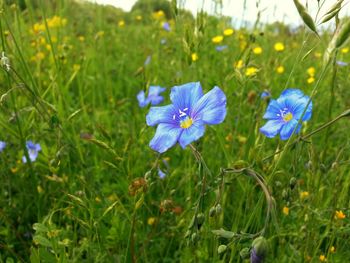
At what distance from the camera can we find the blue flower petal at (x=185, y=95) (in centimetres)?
131

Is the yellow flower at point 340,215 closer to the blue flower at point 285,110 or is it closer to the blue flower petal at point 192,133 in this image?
the blue flower at point 285,110

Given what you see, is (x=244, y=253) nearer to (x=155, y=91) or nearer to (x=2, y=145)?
(x=2, y=145)

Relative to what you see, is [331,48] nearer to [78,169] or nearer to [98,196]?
[98,196]

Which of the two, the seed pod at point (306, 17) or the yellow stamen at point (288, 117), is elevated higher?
the seed pod at point (306, 17)

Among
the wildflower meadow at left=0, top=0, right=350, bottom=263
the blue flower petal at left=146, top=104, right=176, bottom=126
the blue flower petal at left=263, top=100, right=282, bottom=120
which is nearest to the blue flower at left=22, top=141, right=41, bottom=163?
the wildflower meadow at left=0, top=0, right=350, bottom=263

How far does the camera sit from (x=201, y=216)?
44.2 inches

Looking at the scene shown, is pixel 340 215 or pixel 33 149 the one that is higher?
pixel 340 215

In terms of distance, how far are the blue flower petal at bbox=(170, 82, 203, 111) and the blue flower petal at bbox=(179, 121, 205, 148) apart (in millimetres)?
170

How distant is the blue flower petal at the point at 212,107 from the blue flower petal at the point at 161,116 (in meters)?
0.11

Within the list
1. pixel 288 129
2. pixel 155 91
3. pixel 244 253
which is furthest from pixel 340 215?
pixel 155 91

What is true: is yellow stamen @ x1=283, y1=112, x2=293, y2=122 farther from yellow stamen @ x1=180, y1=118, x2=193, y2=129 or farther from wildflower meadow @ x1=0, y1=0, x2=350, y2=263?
yellow stamen @ x1=180, y1=118, x2=193, y2=129

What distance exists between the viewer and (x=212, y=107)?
115 centimetres

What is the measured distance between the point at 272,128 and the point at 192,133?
0.45 metres

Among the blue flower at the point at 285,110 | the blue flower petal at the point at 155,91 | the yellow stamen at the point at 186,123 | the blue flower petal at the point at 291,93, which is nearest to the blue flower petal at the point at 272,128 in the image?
the blue flower at the point at 285,110
